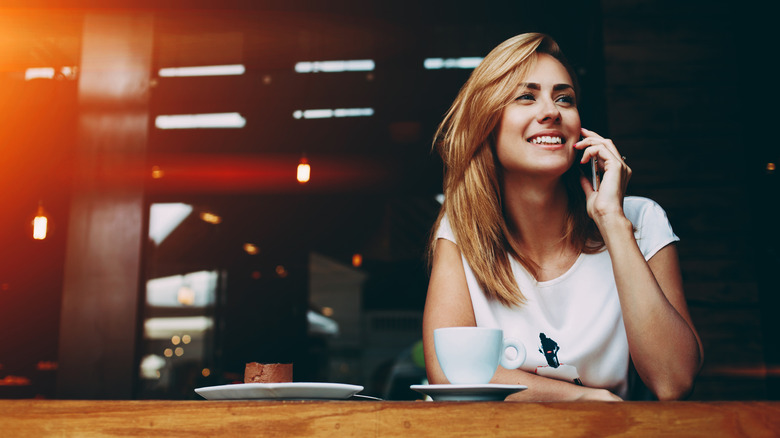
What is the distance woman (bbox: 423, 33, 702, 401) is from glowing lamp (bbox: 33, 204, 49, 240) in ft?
13.6

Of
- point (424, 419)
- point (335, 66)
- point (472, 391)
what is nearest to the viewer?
point (424, 419)

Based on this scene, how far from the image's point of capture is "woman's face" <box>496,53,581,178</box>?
135 centimetres

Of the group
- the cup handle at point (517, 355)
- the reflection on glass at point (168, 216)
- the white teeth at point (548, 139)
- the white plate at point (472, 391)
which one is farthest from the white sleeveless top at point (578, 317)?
the reflection on glass at point (168, 216)

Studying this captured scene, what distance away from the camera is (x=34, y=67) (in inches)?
183

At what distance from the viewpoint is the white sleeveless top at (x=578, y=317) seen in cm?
129

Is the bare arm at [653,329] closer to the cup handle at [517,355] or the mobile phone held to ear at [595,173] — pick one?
the mobile phone held to ear at [595,173]

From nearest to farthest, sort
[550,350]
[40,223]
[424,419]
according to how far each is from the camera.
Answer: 1. [424,419]
2. [550,350]
3. [40,223]

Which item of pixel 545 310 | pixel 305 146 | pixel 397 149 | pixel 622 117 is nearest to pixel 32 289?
pixel 305 146

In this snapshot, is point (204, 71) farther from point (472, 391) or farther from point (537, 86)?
point (472, 391)

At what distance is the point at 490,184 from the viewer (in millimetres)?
1511

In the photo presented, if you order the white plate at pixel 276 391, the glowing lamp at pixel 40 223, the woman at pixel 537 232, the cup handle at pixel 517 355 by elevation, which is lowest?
the white plate at pixel 276 391

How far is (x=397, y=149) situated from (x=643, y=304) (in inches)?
240

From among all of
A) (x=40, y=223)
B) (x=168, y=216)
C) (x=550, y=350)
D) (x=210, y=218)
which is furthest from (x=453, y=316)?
(x=210, y=218)

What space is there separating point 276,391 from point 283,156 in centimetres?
653
